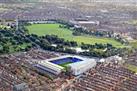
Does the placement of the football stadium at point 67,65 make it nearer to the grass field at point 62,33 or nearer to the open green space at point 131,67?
the open green space at point 131,67

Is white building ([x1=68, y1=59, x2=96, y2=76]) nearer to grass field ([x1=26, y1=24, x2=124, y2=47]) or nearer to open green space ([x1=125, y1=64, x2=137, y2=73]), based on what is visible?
open green space ([x1=125, y1=64, x2=137, y2=73])

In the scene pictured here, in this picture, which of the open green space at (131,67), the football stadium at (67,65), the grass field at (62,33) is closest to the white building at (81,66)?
the football stadium at (67,65)

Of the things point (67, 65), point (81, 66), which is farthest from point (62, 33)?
point (81, 66)

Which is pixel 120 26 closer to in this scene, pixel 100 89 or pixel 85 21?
pixel 85 21

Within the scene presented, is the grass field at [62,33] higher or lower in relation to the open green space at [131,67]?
lower

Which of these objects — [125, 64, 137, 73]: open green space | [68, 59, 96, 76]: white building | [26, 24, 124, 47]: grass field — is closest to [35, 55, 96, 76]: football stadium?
[68, 59, 96, 76]: white building

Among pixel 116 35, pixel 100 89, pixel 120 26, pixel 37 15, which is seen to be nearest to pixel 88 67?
pixel 100 89
